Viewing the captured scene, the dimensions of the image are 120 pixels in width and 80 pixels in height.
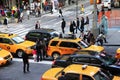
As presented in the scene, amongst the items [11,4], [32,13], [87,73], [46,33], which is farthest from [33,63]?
[11,4]

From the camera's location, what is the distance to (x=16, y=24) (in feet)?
136

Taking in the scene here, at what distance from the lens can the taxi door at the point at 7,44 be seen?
25.2 m

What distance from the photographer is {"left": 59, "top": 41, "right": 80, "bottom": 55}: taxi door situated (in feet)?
76.0

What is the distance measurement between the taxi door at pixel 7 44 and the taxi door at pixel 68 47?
3703 millimetres

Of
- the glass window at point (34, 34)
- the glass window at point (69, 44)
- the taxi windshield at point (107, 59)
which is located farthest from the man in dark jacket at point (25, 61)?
the glass window at point (34, 34)

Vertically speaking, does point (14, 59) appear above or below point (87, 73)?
below

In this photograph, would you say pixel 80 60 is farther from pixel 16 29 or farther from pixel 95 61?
pixel 16 29

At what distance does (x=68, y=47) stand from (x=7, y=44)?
15.0 ft

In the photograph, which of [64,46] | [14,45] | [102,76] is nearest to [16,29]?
[14,45]

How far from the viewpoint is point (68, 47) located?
23391mm

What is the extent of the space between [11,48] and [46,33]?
3.42 meters

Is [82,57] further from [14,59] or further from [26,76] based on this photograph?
[14,59]

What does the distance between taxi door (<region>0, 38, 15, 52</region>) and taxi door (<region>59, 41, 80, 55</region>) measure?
3.70 metres

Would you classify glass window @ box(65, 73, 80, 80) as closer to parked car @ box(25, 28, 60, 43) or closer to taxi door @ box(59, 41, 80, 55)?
taxi door @ box(59, 41, 80, 55)
